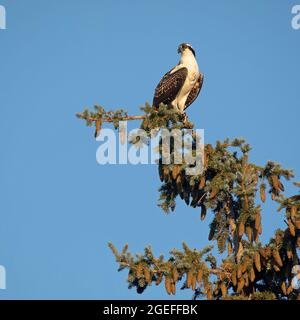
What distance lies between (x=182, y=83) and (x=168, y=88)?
1.71 feet

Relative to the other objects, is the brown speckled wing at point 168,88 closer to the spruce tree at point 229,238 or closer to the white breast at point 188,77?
the white breast at point 188,77

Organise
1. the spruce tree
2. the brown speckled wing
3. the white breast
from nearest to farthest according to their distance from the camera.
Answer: the spruce tree < the brown speckled wing < the white breast

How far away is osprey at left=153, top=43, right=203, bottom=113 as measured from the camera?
1123 inches

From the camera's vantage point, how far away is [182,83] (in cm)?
2877

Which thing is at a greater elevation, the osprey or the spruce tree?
the osprey

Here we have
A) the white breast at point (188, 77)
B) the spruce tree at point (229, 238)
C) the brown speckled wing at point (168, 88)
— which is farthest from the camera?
the white breast at point (188, 77)

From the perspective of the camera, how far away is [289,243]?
63.6ft

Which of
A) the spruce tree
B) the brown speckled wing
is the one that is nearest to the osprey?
the brown speckled wing

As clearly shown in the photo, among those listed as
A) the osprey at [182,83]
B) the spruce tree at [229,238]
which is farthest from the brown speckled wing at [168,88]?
the spruce tree at [229,238]

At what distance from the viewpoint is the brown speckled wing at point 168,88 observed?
93.4ft

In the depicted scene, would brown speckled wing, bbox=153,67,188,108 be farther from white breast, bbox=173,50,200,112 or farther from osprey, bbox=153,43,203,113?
white breast, bbox=173,50,200,112
